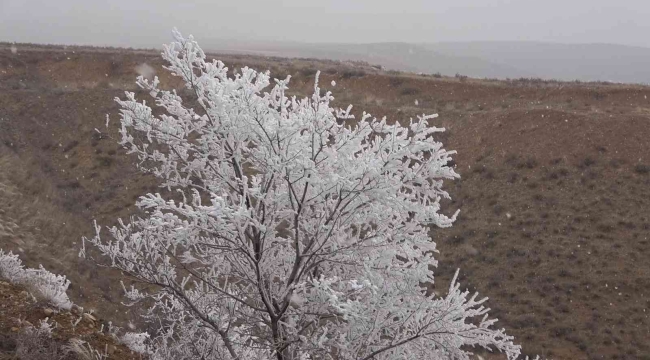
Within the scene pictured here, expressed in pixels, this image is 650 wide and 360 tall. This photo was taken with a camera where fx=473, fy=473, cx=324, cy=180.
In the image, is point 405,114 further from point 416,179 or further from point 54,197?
point 416,179

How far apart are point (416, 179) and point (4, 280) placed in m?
7.28

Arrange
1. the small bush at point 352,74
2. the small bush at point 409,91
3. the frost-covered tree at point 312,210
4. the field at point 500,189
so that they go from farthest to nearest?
the small bush at point 352,74 < the small bush at point 409,91 < the field at point 500,189 < the frost-covered tree at point 312,210

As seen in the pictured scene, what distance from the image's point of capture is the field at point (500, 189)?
1332cm

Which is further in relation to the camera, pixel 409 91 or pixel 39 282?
pixel 409 91

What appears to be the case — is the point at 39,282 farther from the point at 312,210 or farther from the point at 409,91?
the point at 409,91

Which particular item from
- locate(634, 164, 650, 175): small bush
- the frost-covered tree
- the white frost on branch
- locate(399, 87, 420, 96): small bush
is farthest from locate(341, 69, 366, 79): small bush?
the frost-covered tree

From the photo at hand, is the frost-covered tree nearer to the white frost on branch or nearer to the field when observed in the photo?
the white frost on branch

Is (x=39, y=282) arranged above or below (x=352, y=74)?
below

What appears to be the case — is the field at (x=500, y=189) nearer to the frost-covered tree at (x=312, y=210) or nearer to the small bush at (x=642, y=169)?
the small bush at (x=642, y=169)

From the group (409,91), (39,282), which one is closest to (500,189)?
(409,91)

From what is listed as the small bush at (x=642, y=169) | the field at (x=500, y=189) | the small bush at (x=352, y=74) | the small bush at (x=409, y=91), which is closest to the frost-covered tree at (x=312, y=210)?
the field at (x=500, y=189)

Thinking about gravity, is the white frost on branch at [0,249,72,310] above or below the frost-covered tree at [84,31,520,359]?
below

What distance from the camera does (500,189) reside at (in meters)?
19.2

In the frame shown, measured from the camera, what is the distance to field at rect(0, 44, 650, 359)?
13.3m
